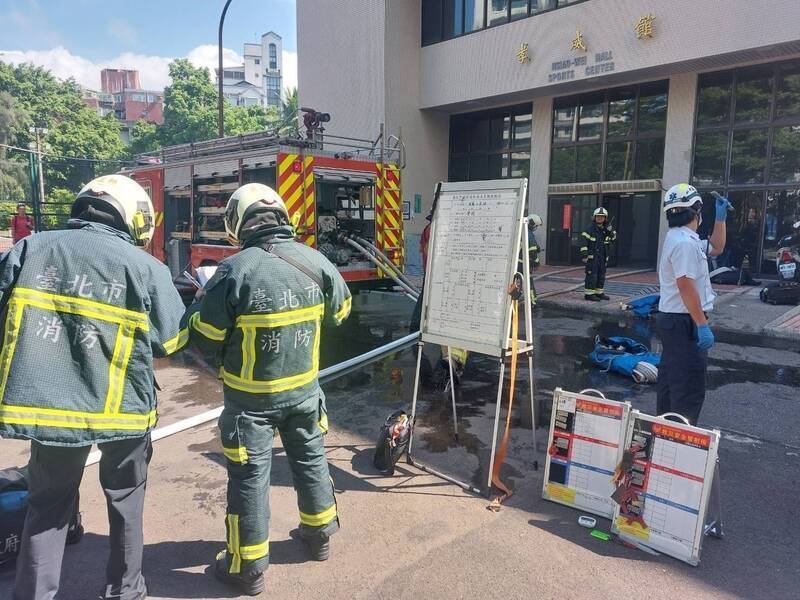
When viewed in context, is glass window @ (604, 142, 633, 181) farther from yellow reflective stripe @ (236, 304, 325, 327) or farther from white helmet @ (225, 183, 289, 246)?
yellow reflective stripe @ (236, 304, 325, 327)

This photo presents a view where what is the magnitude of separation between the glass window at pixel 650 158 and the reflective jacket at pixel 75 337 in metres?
16.5

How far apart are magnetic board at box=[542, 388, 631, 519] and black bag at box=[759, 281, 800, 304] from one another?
9297mm

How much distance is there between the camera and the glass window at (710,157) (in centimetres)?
1516

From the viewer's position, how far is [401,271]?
943 centimetres

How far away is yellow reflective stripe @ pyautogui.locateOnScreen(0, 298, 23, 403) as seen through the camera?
223cm

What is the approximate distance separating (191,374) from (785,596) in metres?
5.91

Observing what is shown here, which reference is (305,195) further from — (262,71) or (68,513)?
(262,71)

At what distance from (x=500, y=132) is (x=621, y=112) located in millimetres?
4459

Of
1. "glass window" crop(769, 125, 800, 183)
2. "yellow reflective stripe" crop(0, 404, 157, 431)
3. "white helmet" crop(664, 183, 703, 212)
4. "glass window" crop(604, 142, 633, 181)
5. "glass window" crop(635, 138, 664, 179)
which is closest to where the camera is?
"yellow reflective stripe" crop(0, 404, 157, 431)

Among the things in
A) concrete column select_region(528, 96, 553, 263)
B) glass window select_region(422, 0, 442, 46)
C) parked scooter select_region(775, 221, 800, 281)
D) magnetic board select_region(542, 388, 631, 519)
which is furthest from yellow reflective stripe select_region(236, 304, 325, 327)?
glass window select_region(422, 0, 442, 46)

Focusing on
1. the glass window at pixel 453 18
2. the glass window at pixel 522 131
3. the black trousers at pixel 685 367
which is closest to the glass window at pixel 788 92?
the glass window at pixel 522 131

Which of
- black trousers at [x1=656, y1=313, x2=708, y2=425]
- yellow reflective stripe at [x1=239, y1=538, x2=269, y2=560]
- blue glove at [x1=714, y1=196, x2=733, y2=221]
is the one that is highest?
blue glove at [x1=714, y1=196, x2=733, y2=221]

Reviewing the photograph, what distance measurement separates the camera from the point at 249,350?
2.69 m

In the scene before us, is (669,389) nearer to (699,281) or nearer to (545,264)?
(699,281)
